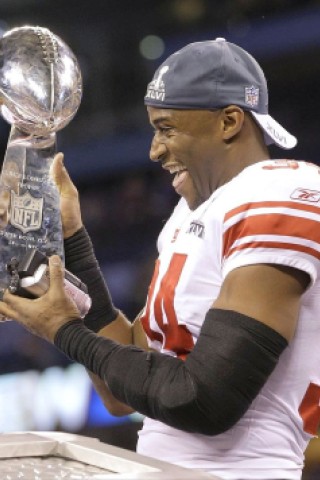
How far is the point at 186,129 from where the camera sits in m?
1.56

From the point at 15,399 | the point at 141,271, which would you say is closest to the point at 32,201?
the point at 15,399

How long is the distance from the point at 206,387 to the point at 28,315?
11.4 inches

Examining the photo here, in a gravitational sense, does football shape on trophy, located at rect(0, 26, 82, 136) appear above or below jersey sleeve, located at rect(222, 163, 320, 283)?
above

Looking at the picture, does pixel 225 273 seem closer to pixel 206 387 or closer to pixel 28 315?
pixel 206 387

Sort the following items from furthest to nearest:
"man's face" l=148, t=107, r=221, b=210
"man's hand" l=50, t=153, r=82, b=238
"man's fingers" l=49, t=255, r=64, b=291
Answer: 1. "man's hand" l=50, t=153, r=82, b=238
2. "man's face" l=148, t=107, r=221, b=210
3. "man's fingers" l=49, t=255, r=64, b=291

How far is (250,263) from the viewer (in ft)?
4.42

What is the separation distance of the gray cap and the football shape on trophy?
0.13 meters

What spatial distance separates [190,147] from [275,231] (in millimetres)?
259

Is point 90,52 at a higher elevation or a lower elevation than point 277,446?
higher

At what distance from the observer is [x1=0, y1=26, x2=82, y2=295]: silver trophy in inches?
59.5

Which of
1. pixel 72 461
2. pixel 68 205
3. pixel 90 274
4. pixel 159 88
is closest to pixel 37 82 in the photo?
pixel 159 88

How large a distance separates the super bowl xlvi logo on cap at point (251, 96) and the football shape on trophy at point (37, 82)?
261 millimetres

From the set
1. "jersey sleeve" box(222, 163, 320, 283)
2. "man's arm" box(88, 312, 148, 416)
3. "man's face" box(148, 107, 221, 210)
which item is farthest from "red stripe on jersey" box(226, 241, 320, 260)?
"man's arm" box(88, 312, 148, 416)

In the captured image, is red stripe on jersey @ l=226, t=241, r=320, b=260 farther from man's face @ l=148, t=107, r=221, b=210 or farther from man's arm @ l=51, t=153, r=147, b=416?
man's arm @ l=51, t=153, r=147, b=416
